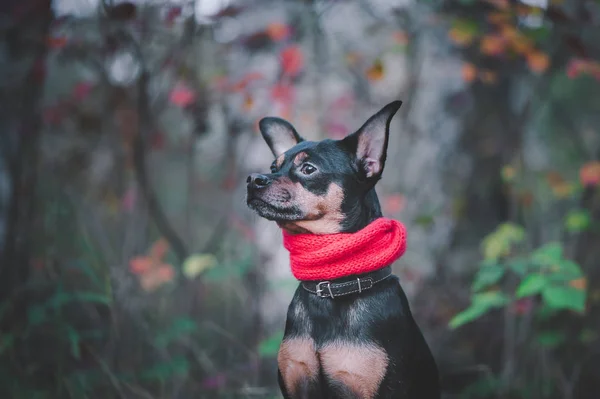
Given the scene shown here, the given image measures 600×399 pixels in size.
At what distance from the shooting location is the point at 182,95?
4.71m

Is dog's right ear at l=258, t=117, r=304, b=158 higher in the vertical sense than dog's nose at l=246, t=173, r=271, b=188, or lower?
higher

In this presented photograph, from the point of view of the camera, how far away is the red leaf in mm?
4691

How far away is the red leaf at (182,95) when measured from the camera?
4.69 meters

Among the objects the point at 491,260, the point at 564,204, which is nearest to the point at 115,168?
the point at 491,260

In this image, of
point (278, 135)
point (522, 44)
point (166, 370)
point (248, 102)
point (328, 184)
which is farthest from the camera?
point (248, 102)

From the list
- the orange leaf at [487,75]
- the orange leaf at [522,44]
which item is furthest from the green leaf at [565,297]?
the orange leaf at [487,75]

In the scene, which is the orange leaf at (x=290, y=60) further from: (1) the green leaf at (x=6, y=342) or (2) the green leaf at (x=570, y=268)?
(1) the green leaf at (x=6, y=342)

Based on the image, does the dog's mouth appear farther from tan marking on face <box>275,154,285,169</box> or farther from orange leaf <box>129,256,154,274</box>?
orange leaf <box>129,256,154,274</box>

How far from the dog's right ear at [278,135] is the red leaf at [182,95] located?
241 cm

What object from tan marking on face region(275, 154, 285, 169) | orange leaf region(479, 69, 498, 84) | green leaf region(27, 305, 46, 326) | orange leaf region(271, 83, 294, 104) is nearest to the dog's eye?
tan marking on face region(275, 154, 285, 169)

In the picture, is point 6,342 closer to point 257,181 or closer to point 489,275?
point 257,181

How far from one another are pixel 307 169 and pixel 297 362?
2.63 feet

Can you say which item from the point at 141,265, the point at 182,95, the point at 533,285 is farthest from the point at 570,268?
the point at 141,265

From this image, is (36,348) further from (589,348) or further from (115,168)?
(589,348)
